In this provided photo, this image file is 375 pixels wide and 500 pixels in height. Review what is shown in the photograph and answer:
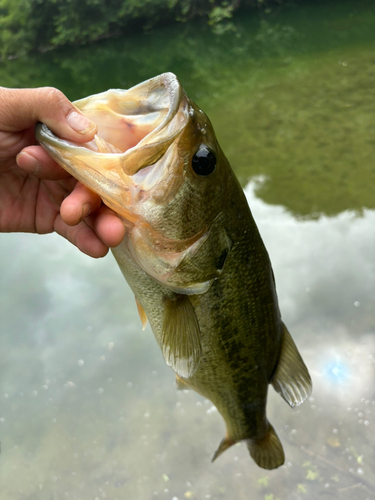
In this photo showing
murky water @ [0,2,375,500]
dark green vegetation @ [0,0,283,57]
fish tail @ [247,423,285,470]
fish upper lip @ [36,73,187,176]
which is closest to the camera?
fish upper lip @ [36,73,187,176]

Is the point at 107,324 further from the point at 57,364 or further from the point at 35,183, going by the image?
the point at 35,183

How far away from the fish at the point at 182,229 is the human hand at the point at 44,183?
6 centimetres

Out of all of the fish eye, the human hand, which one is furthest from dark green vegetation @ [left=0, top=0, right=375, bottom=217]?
the fish eye

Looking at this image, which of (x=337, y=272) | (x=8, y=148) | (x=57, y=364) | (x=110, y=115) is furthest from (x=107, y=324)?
(x=110, y=115)

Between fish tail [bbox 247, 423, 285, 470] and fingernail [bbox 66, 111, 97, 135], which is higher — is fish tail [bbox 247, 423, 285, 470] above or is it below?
below

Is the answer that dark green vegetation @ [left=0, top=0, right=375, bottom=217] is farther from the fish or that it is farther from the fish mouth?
the fish mouth

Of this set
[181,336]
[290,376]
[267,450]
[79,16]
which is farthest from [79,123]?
[79,16]

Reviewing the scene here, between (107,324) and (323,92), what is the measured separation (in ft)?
22.7

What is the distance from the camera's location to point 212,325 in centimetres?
145

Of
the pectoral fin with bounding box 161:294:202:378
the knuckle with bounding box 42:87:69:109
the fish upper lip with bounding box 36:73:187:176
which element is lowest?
the pectoral fin with bounding box 161:294:202:378

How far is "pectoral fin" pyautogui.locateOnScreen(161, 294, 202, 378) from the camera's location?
135cm

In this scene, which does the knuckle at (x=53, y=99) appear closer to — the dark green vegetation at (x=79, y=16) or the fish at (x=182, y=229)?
the fish at (x=182, y=229)

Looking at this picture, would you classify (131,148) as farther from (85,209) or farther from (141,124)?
(85,209)

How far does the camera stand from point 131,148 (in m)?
1.14
